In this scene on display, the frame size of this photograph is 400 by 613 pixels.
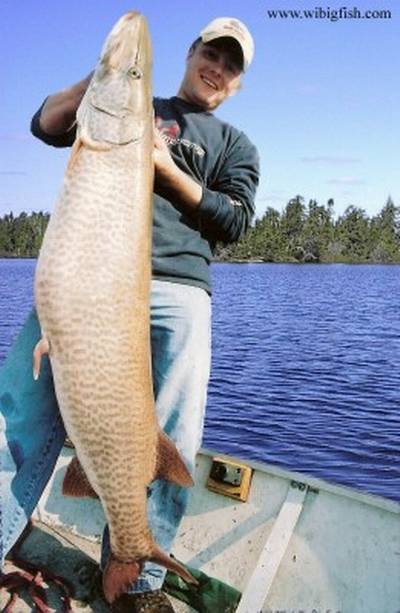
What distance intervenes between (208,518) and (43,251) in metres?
2.24

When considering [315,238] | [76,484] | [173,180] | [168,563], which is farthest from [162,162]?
[315,238]

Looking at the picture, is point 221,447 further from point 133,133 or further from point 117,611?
point 133,133

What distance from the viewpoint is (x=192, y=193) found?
350 cm

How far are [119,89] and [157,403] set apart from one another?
5.20ft

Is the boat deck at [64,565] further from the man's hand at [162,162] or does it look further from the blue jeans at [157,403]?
the man's hand at [162,162]

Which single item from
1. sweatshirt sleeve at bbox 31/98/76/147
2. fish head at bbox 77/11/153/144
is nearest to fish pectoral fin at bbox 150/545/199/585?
fish head at bbox 77/11/153/144

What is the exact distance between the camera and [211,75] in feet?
12.4

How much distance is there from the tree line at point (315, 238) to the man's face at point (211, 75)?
131359 millimetres

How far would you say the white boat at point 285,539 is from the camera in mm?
3879

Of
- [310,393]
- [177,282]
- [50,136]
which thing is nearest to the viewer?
[50,136]

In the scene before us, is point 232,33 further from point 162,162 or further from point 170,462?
point 170,462

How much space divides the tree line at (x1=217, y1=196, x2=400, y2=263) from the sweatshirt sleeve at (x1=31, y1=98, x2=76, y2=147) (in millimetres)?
131650

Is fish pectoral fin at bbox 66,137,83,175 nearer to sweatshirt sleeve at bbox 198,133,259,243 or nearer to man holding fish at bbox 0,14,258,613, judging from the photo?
man holding fish at bbox 0,14,258,613

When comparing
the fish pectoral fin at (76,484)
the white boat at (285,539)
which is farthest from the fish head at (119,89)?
the white boat at (285,539)
